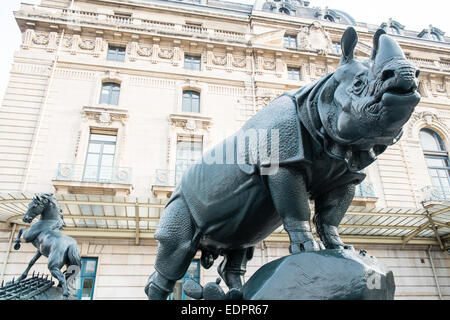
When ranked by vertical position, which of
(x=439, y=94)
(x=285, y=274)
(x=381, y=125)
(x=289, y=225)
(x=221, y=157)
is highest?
(x=439, y=94)

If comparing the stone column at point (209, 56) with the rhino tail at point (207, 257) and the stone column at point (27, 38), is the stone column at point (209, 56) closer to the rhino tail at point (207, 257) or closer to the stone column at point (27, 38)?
the stone column at point (27, 38)

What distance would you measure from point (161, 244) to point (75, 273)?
3680 mm

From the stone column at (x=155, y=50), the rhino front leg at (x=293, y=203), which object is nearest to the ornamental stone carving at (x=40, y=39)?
the stone column at (x=155, y=50)

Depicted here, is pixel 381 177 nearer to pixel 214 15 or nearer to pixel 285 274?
pixel 214 15

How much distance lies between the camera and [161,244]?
7.14 feet

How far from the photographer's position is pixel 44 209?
5.08 meters

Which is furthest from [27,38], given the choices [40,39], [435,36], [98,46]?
[435,36]

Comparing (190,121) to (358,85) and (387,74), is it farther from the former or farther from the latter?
(387,74)

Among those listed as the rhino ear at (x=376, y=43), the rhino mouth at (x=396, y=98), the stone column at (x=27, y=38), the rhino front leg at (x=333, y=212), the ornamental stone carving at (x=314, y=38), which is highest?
the ornamental stone carving at (x=314, y=38)

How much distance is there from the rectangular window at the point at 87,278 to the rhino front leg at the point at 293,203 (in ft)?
40.9

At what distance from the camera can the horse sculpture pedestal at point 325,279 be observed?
56.1 inches

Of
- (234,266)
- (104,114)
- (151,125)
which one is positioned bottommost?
(234,266)

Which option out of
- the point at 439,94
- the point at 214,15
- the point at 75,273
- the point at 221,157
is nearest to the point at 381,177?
the point at 439,94

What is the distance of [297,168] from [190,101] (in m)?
15.8
